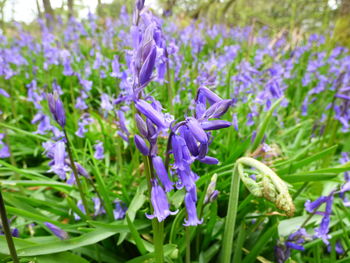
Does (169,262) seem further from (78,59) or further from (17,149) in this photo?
(78,59)

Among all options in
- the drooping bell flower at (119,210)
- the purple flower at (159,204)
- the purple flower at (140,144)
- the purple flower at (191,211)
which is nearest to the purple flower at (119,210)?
the drooping bell flower at (119,210)

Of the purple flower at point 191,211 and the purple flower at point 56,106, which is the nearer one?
the purple flower at point 191,211

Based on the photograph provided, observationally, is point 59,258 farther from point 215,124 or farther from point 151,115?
point 215,124

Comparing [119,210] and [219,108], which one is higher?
[219,108]

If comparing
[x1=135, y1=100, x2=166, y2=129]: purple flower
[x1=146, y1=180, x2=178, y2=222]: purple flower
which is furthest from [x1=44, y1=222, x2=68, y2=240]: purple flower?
[x1=135, y1=100, x2=166, y2=129]: purple flower

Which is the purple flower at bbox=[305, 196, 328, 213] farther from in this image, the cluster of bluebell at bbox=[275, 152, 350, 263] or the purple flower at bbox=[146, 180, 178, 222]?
the purple flower at bbox=[146, 180, 178, 222]

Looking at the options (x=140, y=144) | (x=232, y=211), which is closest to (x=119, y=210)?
(x=232, y=211)

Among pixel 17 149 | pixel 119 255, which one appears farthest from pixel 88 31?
pixel 119 255

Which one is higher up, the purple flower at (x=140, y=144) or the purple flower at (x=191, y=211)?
the purple flower at (x=140, y=144)

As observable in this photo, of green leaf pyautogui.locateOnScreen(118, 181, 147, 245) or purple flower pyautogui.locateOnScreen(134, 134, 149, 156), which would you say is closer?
purple flower pyautogui.locateOnScreen(134, 134, 149, 156)

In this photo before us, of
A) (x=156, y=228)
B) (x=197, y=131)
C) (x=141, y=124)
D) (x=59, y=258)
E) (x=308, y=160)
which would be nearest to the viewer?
(x=197, y=131)

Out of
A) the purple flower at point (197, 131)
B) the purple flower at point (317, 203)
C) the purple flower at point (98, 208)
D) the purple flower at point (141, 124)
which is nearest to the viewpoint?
the purple flower at point (197, 131)

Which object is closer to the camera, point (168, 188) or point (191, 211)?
point (168, 188)

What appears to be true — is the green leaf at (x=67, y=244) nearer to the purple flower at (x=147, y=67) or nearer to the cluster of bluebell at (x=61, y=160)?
the cluster of bluebell at (x=61, y=160)
